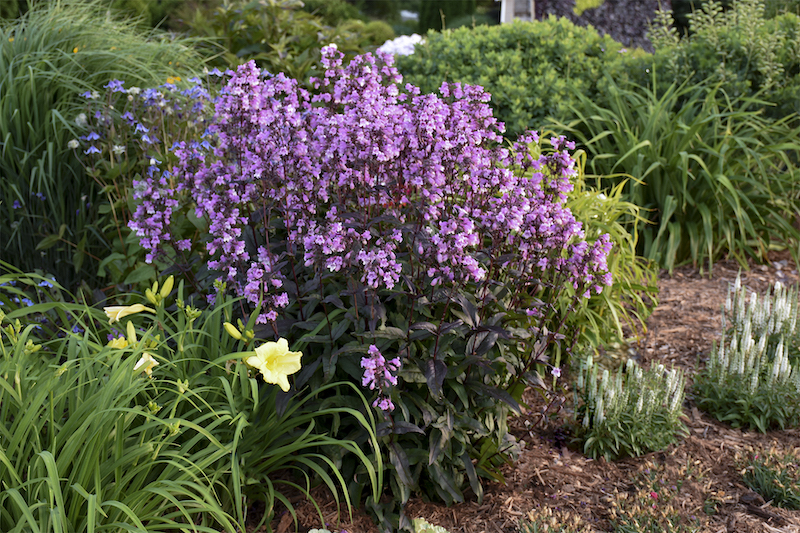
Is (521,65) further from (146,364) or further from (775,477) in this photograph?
(146,364)

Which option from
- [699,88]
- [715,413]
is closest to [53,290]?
[715,413]

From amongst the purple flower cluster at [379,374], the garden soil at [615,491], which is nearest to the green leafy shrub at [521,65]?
the garden soil at [615,491]

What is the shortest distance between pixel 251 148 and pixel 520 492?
5.54 feet

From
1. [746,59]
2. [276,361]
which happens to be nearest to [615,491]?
[276,361]

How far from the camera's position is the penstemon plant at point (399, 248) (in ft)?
7.06

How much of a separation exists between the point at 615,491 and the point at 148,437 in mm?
1727

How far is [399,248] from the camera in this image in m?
2.46

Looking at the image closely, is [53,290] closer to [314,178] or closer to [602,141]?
[314,178]

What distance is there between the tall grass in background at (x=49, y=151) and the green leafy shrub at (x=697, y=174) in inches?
118

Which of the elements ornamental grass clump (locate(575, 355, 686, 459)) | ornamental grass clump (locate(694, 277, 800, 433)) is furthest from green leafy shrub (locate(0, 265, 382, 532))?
ornamental grass clump (locate(694, 277, 800, 433))

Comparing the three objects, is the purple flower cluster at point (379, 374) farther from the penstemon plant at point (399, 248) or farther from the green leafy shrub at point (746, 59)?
the green leafy shrub at point (746, 59)

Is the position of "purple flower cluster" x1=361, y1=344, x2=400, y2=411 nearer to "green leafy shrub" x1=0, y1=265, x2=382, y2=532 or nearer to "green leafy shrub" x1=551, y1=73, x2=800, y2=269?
"green leafy shrub" x1=0, y1=265, x2=382, y2=532

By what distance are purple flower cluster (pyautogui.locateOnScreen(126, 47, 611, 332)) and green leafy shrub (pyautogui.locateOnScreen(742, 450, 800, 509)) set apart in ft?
3.31

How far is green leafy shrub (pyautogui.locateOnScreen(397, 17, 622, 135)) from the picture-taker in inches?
198
